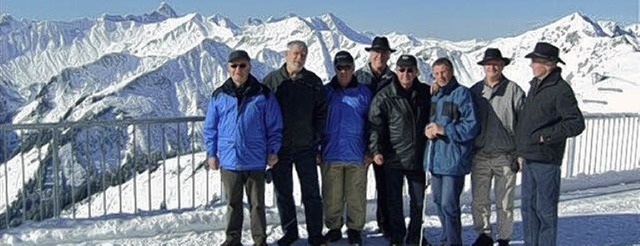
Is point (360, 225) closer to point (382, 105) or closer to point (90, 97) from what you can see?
point (382, 105)

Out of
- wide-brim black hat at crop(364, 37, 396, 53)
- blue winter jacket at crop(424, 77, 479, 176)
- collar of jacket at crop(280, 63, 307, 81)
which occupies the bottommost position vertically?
blue winter jacket at crop(424, 77, 479, 176)

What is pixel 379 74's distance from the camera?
6.07m

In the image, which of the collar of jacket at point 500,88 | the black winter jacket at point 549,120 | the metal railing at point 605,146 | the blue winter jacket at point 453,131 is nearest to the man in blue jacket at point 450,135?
the blue winter jacket at point 453,131

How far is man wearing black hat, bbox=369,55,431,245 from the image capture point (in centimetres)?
557

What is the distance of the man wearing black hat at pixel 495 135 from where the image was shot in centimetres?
560

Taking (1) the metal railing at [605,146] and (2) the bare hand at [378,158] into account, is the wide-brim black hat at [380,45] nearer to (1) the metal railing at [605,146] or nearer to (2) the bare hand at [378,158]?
(2) the bare hand at [378,158]

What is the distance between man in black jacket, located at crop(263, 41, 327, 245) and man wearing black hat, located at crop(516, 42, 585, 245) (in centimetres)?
174

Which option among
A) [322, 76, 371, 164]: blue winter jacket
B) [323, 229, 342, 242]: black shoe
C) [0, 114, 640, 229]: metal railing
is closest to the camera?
[322, 76, 371, 164]: blue winter jacket

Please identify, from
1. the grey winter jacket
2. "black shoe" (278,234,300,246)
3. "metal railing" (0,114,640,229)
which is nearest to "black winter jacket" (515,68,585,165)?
the grey winter jacket

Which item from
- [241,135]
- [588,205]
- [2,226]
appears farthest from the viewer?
→ [588,205]

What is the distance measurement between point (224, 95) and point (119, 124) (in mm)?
1733

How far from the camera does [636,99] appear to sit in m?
21.9

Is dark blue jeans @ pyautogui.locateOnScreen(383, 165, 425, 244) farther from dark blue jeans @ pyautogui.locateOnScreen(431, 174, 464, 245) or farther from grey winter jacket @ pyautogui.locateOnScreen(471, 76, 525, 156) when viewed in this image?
grey winter jacket @ pyautogui.locateOnScreen(471, 76, 525, 156)

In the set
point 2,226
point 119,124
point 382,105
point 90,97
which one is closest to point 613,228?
point 382,105
